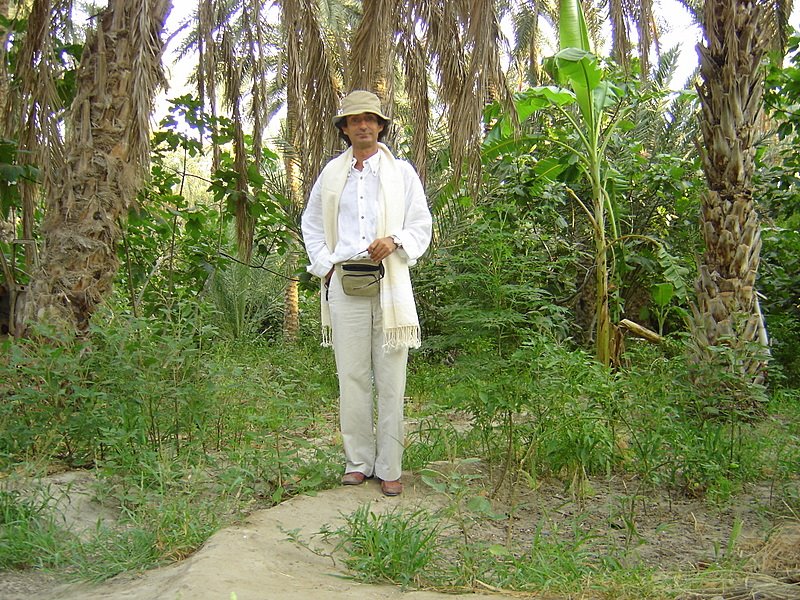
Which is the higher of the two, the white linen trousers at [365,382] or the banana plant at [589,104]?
the banana plant at [589,104]

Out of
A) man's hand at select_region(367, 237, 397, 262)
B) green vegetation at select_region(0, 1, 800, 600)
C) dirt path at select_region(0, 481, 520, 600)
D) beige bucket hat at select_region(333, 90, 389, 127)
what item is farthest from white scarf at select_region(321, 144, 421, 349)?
dirt path at select_region(0, 481, 520, 600)

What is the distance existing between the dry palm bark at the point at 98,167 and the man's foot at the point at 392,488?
8.04 ft

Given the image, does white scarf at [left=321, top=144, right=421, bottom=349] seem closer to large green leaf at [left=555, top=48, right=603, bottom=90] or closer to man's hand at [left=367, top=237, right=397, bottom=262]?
man's hand at [left=367, top=237, right=397, bottom=262]

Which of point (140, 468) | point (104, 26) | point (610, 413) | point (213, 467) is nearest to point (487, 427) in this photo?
point (610, 413)

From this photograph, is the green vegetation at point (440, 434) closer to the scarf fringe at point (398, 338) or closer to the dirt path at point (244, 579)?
the dirt path at point (244, 579)

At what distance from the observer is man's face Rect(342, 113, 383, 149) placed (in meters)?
4.88

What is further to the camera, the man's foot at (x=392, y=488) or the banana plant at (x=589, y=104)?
the banana plant at (x=589, y=104)

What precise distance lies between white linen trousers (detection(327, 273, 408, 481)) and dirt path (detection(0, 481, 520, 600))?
0.82 m

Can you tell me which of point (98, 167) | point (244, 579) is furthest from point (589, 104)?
point (244, 579)

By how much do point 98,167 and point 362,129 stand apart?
6.73ft

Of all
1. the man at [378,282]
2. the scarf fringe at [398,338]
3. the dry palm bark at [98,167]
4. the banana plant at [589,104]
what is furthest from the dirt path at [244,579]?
the banana plant at [589,104]

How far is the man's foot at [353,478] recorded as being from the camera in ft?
15.7

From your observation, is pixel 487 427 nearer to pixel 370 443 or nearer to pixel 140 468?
pixel 370 443

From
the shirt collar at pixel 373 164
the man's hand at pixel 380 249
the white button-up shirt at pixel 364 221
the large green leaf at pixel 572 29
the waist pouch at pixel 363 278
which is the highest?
the large green leaf at pixel 572 29
